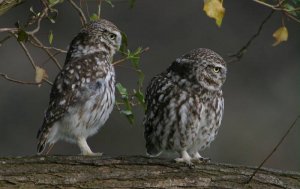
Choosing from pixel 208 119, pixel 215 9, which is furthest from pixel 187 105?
pixel 215 9

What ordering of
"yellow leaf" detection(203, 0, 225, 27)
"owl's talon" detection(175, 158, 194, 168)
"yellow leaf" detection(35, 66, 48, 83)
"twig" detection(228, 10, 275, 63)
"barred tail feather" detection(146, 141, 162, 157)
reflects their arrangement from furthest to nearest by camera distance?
"barred tail feather" detection(146, 141, 162, 157) < "twig" detection(228, 10, 275, 63) < "yellow leaf" detection(35, 66, 48, 83) < "owl's talon" detection(175, 158, 194, 168) < "yellow leaf" detection(203, 0, 225, 27)

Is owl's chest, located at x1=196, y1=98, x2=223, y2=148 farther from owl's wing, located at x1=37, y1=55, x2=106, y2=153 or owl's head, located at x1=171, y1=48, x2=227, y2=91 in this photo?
owl's wing, located at x1=37, y1=55, x2=106, y2=153

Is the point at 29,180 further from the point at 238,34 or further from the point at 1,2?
the point at 238,34

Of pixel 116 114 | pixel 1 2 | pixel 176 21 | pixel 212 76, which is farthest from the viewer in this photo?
pixel 176 21

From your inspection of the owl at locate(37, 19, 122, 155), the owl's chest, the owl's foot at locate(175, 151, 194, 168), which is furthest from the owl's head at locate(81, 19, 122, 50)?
the owl's foot at locate(175, 151, 194, 168)

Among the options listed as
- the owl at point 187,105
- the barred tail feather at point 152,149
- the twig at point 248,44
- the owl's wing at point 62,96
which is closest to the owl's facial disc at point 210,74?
the owl at point 187,105

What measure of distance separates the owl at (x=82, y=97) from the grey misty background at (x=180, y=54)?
12.2ft

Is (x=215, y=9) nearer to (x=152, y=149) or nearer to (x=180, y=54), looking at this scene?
(x=152, y=149)

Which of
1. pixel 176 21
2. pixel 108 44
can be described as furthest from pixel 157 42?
pixel 108 44

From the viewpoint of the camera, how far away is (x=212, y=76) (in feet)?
19.2

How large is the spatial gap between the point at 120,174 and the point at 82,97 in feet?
2.56

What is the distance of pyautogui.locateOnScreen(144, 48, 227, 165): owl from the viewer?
574 cm

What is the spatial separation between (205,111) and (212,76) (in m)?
0.22

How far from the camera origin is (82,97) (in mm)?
5832
